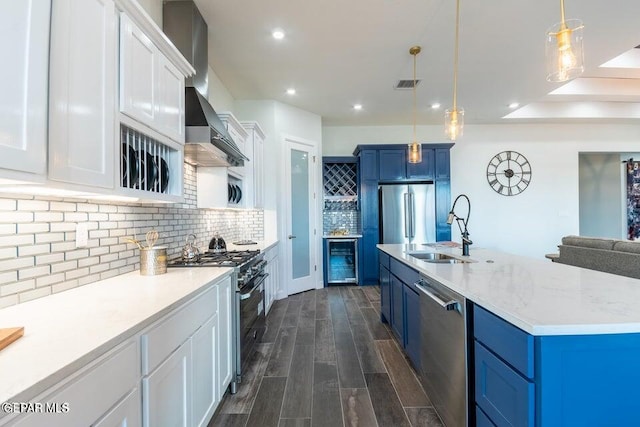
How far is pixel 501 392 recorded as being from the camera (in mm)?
1188

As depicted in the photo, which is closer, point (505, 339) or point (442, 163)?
point (505, 339)

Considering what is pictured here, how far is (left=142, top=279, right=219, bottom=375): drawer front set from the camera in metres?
1.08

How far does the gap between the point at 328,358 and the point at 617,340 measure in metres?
2.03

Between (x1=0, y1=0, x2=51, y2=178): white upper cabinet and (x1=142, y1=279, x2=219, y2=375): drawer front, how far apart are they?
69 cm

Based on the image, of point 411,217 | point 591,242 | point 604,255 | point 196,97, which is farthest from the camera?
point 411,217

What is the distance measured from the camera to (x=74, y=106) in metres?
1.11

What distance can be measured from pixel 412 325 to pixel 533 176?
544 centimetres

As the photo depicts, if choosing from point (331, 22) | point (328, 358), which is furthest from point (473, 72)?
point (328, 358)

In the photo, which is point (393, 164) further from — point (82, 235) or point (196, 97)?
point (82, 235)

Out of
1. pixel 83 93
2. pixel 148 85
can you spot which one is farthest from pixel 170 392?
pixel 148 85

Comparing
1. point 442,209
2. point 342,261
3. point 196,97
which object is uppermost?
point 196,97

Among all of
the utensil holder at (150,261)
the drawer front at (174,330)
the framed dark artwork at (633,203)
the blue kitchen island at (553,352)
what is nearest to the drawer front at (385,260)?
the blue kitchen island at (553,352)

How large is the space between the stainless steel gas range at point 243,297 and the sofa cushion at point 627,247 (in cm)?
350

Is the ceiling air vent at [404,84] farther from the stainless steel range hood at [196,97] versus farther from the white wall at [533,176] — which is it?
the stainless steel range hood at [196,97]
